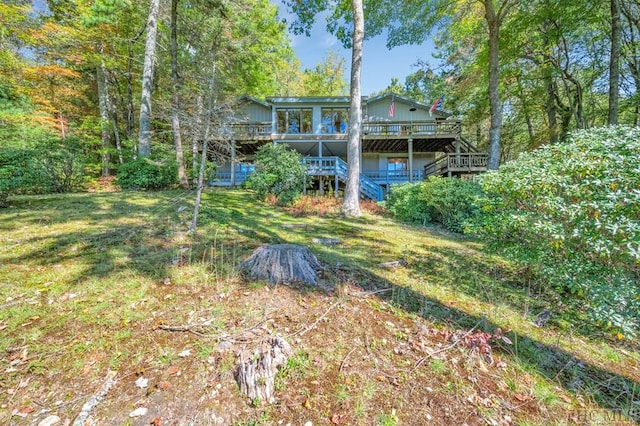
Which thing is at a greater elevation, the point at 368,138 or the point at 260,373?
the point at 368,138

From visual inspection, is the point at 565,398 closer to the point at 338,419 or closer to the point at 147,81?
the point at 338,419

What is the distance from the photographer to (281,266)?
3.53 m

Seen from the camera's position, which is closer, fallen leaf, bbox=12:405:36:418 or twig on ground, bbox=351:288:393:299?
fallen leaf, bbox=12:405:36:418

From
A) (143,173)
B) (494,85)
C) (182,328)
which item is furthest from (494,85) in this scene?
(143,173)

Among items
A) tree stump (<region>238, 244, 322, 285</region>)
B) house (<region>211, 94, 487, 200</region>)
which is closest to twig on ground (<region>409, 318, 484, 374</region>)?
tree stump (<region>238, 244, 322, 285</region>)

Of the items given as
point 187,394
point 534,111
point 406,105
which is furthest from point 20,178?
point 534,111

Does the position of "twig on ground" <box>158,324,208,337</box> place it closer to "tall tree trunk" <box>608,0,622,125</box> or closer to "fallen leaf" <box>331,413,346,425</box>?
Answer: "fallen leaf" <box>331,413,346,425</box>

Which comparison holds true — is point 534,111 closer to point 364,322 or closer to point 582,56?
point 582,56

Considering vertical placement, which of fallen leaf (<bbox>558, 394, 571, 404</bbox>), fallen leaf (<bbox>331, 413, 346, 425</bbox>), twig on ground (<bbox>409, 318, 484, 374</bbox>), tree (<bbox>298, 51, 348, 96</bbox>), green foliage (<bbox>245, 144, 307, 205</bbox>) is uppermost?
tree (<bbox>298, 51, 348, 96</bbox>)

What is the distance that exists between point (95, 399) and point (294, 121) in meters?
16.3

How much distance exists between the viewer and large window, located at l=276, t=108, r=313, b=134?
1584 cm

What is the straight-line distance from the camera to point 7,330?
2.31 m

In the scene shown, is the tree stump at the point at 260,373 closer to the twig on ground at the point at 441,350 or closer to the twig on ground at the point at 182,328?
the twig on ground at the point at 182,328

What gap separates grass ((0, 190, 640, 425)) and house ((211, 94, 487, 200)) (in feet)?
31.8
